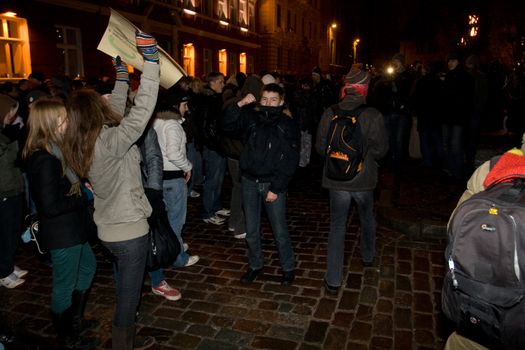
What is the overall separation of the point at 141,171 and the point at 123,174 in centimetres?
95

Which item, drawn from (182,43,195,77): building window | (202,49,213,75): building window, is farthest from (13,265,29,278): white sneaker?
(202,49,213,75): building window

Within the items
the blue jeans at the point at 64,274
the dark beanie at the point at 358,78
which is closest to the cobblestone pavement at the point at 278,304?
the blue jeans at the point at 64,274

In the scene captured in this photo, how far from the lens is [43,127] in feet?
10.2

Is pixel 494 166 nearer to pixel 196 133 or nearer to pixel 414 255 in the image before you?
pixel 414 255

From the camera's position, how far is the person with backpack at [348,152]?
394 centimetres

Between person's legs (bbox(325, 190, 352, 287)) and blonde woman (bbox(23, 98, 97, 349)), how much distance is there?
2.26 metres

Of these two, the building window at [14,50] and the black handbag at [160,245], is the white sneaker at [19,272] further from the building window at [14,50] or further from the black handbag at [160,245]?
the building window at [14,50]

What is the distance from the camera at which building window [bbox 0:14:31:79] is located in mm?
11281

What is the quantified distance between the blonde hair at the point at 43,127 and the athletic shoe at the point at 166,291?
6.19 ft

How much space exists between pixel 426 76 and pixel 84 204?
7221 mm

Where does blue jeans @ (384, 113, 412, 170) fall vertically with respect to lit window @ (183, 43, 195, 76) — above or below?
below

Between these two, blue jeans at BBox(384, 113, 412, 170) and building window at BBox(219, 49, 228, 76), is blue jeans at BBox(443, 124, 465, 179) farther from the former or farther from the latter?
building window at BBox(219, 49, 228, 76)

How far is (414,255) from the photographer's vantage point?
5.14m

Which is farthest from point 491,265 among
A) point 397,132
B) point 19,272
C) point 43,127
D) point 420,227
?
point 397,132
